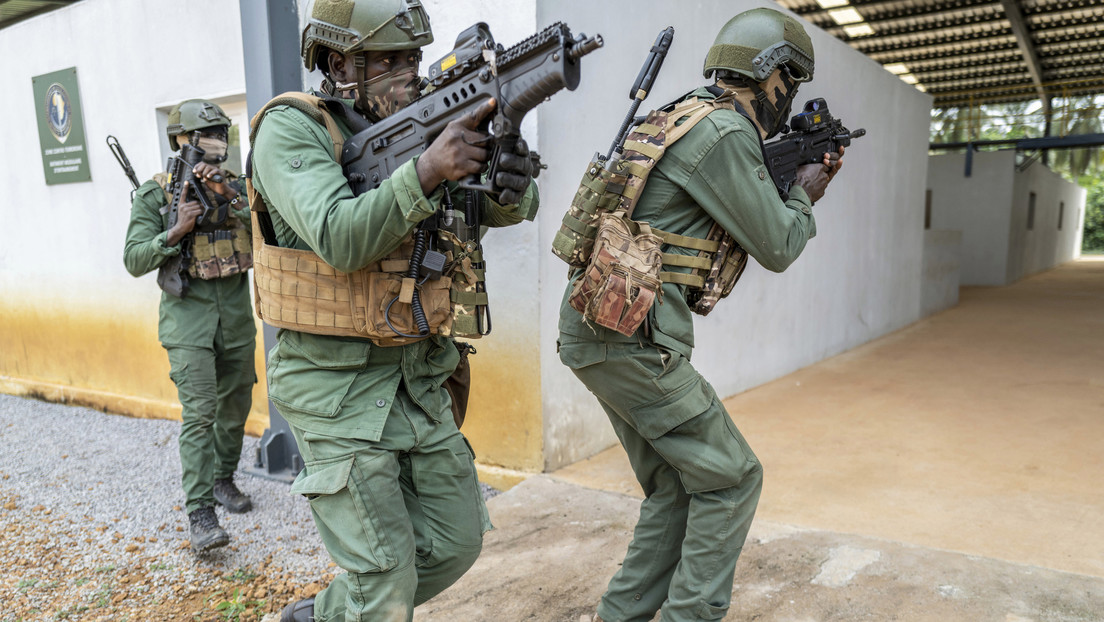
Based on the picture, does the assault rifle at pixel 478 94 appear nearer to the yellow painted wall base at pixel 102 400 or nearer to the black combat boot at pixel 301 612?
the black combat boot at pixel 301 612

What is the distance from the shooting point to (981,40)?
14531 millimetres

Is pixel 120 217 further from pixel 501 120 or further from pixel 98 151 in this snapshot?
pixel 501 120

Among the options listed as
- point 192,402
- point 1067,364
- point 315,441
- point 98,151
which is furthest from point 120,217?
point 1067,364

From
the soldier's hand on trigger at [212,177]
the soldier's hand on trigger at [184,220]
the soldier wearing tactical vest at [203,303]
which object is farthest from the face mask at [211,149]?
the soldier's hand on trigger at [184,220]

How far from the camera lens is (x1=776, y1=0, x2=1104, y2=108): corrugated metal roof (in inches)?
508

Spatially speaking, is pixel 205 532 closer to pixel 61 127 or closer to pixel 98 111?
pixel 98 111

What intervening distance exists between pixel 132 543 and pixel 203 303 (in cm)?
116

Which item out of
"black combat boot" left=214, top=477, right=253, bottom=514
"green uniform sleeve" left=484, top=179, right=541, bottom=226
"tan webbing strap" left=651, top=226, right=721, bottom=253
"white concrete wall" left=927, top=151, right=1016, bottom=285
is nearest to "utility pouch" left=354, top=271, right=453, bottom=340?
"green uniform sleeve" left=484, top=179, right=541, bottom=226

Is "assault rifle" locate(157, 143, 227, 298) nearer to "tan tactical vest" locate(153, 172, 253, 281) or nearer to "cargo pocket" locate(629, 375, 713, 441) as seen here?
"tan tactical vest" locate(153, 172, 253, 281)

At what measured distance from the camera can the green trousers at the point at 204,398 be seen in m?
3.29

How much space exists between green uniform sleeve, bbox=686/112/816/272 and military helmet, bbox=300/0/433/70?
79 cm

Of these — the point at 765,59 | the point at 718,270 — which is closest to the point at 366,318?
the point at 718,270

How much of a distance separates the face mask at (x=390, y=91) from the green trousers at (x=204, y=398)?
2096 mm

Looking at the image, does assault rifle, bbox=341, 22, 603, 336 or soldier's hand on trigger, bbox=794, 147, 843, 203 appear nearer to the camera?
assault rifle, bbox=341, 22, 603, 336
